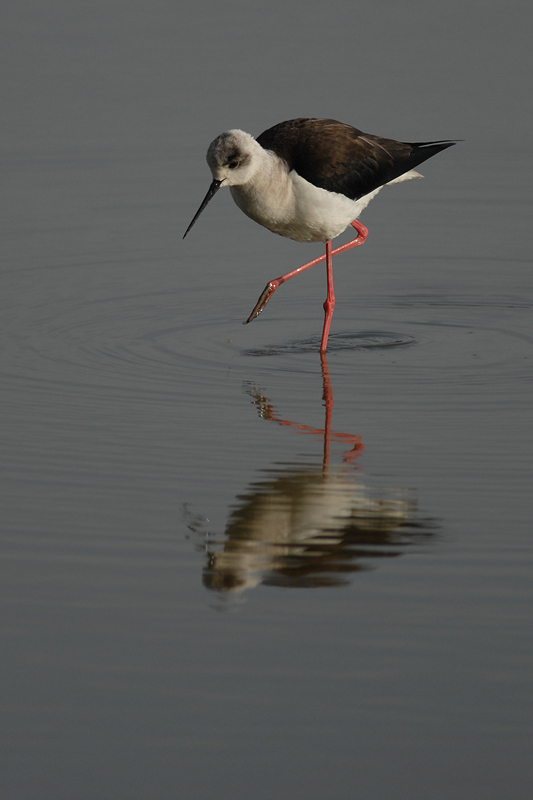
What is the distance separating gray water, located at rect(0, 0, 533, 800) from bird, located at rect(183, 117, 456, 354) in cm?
80

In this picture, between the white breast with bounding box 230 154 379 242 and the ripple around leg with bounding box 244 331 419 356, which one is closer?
the white breast with bounding box 230 154 379 242

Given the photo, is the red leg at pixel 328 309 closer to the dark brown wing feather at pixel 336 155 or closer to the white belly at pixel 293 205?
the white belly at pixel 293 205

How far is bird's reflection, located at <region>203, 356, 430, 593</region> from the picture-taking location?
16.3 ft

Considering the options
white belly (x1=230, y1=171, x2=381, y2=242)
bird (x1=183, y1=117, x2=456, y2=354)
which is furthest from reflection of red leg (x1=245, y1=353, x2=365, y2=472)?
white belly (x1=230, y1=171, x2=381, y2=242)

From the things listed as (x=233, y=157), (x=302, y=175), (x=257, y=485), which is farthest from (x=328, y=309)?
(x=257, y=485)

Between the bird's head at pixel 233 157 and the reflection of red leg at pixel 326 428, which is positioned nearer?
the reflection of red leg at pixel 326 428

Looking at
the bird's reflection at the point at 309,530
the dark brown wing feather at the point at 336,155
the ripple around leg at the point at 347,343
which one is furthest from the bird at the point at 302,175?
the bird's reflection at the point at 309,530

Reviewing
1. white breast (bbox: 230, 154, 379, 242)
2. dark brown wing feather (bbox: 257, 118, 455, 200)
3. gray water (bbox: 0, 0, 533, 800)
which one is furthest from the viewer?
dark brown wing feather (bbox: 257, 118, 455, 200)

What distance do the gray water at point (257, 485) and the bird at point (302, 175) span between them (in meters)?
0.80

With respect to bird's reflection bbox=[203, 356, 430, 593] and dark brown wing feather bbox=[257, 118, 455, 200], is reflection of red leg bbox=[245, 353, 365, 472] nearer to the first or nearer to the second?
bird's reflection bbox=[203, 356, 430, 593]

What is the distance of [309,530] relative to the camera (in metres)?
5.34

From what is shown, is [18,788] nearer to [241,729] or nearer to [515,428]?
[241,729]

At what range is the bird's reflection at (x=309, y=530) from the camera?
4.96m

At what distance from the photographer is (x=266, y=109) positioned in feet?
46.5
